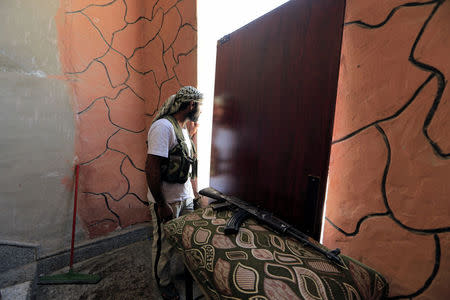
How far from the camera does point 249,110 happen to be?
1.20 metres

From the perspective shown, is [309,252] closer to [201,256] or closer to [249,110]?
[201,256]

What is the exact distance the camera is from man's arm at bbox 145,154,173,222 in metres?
1.33

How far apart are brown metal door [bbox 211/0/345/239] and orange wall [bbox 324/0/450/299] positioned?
0.14 meters

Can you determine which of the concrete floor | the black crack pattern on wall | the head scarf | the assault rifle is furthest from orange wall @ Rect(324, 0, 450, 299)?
the black crack pattern on wall

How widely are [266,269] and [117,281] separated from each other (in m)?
1.75

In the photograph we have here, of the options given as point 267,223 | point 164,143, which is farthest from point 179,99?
point 267,223

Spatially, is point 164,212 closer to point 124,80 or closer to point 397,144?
point 397,144

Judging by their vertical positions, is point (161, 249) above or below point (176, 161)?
below

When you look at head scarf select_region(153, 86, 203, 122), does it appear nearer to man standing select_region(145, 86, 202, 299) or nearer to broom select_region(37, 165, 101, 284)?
man standing select_region(145, 86, 202, 299)

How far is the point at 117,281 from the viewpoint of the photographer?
175 cm

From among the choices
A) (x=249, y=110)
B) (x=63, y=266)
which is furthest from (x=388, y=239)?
(x=63, y=266)

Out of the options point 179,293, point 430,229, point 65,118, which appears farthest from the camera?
point 65,118

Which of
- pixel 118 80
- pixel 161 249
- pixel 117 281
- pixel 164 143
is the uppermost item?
pixel 118 80

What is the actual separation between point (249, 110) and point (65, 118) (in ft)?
6.14
